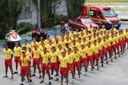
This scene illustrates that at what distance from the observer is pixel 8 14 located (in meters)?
27.4

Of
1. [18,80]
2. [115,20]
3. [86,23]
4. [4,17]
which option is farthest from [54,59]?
[115,20]

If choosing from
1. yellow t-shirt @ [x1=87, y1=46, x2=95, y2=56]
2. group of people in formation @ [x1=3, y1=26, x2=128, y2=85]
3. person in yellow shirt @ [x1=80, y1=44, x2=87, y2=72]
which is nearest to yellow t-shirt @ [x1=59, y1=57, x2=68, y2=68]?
group of people in formation @ [x1=3, y1=26, x2=128, y2=85]

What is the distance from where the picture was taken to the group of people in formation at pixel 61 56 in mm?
16750

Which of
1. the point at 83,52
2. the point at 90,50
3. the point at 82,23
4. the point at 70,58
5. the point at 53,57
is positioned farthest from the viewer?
the point at 82,23

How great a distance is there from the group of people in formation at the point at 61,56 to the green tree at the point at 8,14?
649 centimetres

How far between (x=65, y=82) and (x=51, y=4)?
1897 cm

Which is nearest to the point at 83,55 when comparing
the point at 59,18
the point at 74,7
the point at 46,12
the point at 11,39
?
the point at 11,39

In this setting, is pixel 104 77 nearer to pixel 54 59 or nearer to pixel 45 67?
pixel 54 59

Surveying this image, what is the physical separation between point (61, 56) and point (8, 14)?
11811 millimetres

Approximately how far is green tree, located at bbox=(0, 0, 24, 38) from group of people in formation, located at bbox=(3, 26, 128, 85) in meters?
6.49

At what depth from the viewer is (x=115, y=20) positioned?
113ft

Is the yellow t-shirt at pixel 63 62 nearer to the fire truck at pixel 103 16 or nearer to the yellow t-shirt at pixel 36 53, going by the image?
the yellow t-shirt at pixel 36 53

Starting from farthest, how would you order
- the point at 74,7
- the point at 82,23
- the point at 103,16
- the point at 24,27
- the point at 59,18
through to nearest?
the point at 74,7 → the point at 59,18 → the point at 103,16 → the point at 82,23 → the point at 24,27

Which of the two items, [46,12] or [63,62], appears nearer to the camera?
[63,62]
